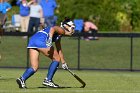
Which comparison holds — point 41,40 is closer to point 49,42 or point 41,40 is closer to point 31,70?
point 49,42

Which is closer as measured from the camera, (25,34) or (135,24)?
(25,34)

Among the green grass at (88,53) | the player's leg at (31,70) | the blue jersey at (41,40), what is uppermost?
the blue jersey at (41,40)

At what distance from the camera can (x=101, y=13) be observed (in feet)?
107

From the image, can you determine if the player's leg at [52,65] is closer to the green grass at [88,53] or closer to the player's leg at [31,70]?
the player's leg at [31,70]

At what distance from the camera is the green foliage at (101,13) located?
32531 mm

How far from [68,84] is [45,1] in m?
10.2

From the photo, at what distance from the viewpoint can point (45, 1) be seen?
2533 cm

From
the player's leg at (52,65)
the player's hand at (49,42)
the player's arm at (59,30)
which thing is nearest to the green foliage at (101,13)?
the player's leg at (52,65)

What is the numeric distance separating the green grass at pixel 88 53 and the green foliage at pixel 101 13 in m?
8.29

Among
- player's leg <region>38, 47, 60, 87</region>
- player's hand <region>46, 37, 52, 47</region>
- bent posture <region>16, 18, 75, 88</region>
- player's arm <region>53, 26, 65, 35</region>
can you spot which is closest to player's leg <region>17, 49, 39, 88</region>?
bent posture <region>16, 18, 75, 88</region>

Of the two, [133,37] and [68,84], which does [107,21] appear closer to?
[133,37]

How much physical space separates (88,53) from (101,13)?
31.9 ft

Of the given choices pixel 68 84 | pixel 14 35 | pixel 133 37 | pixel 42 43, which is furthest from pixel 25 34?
pixel 42 43

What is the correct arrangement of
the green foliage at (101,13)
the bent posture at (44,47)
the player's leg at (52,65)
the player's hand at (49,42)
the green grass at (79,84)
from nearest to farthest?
the player's hand at (49,42), the green grass at (79,84), the bent posture at (44,47), the player's leg at (52,65), the green foliage at (101,13)
